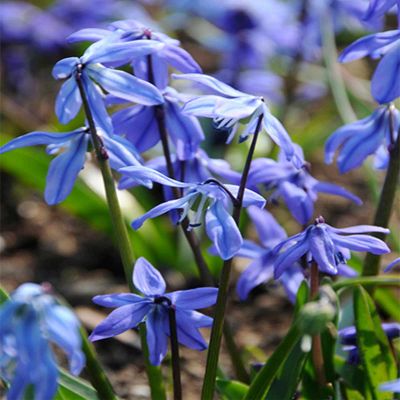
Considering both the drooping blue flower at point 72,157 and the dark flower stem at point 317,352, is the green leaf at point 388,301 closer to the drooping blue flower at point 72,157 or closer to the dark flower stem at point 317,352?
the dark flower stem at point 317,352

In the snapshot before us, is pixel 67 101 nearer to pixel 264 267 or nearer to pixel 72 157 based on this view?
pixel 72 157

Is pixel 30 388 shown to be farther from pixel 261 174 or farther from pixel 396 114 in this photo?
pixel 396 114

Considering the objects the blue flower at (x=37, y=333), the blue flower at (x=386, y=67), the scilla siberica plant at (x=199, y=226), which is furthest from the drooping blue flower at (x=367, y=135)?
the blue flower at (x=37, y=333)

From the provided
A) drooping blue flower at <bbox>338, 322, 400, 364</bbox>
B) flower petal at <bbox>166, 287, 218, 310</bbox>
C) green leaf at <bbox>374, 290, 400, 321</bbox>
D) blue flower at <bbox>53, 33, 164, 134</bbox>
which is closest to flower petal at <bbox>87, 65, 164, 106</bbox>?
blue flower at <bbox>53, 33, 164, 134</bbox>

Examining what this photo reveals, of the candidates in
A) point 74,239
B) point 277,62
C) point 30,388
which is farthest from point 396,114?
point 277,62

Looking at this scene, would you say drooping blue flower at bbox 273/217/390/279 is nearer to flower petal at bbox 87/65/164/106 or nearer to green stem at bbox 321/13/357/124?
flower petal at bbox 87/65/164/106

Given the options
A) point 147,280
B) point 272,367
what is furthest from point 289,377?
point 147,280
